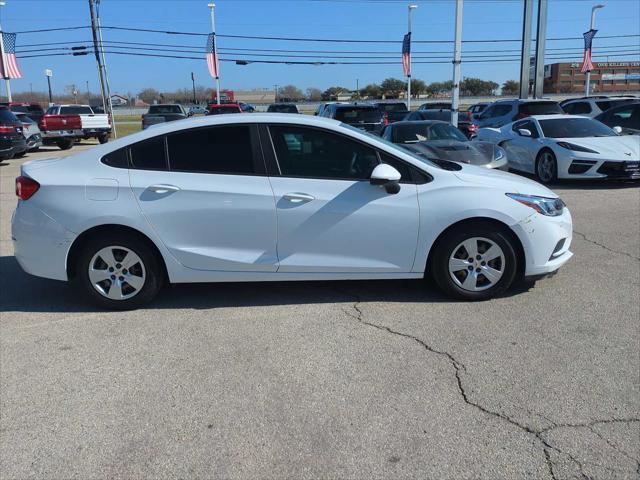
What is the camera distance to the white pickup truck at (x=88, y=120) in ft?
80.9

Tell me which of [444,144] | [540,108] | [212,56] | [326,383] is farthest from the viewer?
[212,56]

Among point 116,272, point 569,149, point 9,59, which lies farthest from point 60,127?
point 116,272

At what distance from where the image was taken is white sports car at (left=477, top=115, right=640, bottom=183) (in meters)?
10.1

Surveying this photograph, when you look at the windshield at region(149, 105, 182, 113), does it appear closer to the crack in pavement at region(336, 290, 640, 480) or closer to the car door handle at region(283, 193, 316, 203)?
the car door handle at region(283, 193, 316, 203)

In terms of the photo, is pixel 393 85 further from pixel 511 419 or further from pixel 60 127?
pixel 511 419

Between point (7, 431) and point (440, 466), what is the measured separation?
2324 millimetres

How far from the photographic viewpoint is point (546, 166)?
36.6 ft

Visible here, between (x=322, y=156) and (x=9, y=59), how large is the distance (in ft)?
115

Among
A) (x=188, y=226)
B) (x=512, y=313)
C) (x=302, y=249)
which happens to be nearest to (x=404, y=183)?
(x=302, y=249)

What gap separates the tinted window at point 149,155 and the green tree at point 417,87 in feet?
338

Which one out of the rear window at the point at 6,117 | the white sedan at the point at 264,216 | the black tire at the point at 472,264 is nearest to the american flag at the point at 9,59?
the rear window at the point at 6,117

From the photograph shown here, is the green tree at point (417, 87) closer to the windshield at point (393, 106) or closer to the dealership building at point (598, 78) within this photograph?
the dealership building at point (598, 78)

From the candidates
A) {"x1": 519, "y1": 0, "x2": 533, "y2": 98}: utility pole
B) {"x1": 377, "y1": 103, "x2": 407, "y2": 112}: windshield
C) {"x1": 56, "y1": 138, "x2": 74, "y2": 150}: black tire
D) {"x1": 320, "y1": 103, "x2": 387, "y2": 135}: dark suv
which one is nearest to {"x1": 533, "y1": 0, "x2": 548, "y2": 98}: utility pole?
{"x1": 519, "y1": 0, "x2": 533, "y2": 98}: utility pole

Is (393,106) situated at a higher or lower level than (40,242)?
higher
